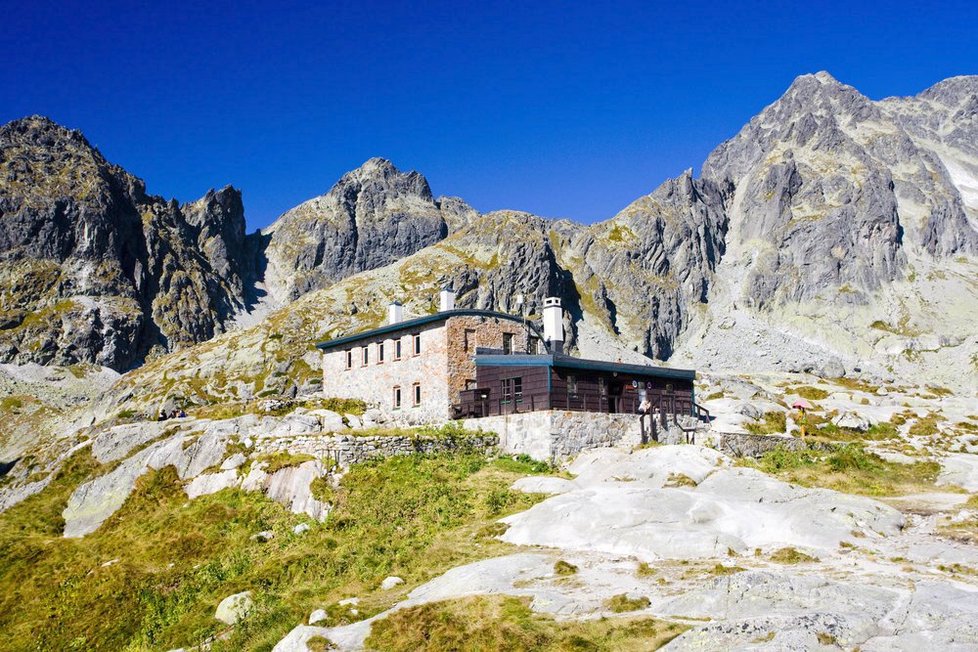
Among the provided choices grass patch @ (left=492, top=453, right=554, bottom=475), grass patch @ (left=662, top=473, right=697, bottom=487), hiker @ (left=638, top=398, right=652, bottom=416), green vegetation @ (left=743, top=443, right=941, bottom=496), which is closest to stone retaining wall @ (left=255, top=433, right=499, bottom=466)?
grass patch @ (left=492, top=453, right=554, bottom=475)

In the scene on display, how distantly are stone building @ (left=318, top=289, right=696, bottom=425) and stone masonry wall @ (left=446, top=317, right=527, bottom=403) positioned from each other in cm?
6

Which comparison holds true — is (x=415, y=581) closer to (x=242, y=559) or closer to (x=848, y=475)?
(x=242, y=559)

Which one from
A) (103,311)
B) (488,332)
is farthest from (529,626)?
(103,311)

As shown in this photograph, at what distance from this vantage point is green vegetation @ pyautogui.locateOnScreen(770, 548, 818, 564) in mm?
20297

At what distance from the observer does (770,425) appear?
174 feet

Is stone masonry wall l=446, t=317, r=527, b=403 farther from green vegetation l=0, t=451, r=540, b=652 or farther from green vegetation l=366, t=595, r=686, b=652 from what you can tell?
green vegetation l=366, t=595, r=686, b=652

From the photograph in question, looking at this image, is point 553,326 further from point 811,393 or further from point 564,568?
point 811,393

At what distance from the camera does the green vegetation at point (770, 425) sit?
4942cm

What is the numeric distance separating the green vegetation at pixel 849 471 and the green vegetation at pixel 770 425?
20.1 feet

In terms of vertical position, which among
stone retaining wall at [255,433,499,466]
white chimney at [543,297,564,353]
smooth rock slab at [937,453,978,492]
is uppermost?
white chimney at [543,297,564,353]

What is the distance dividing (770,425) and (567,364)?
20293mm

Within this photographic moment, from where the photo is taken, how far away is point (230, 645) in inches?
800

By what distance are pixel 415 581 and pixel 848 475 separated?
877 inches

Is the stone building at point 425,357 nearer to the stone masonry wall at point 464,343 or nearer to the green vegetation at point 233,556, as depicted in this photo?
the stone masonry wall at point 464,343
